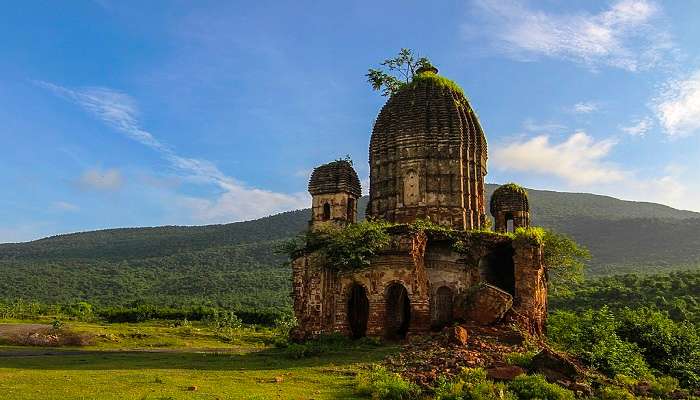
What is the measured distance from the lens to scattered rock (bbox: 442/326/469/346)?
19125 mm

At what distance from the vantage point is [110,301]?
73125 millimetres

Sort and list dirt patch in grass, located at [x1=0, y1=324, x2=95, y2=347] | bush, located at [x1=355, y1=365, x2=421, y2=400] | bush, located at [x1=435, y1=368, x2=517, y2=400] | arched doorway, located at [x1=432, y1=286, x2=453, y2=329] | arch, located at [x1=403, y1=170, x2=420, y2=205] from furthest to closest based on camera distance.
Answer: dirt patch in grass, located at [x1=0, y1=324, x2=95, y2=347] < arch, located at [x1=403, y1=170, x2=420, y2=205] < arched doorway, located at [x1=432, y1=286, x2=453, y2=329] < bush, located at [x1=355, y1=365, x2=421, y2=400] < bush, located at [x1=435, y1=368, x2=517, y2=400]

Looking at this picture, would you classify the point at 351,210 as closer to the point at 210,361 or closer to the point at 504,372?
the point at 210,361

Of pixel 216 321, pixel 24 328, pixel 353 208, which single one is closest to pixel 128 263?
pixel 216 321

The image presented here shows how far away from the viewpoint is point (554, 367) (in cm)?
1647

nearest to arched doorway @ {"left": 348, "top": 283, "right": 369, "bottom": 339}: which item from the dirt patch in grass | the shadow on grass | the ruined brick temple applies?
the ruined brick temple

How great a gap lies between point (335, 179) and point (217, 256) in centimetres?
7143

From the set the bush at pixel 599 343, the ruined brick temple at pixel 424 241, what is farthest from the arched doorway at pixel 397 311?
the bush at pixel 599 343

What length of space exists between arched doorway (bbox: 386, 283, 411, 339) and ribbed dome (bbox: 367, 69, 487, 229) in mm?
3304

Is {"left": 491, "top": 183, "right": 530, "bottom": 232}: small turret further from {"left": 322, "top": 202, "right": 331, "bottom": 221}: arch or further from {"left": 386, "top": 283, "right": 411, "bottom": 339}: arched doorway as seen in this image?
{"left": 322, "top": 202, "right": 331, "bottom": 221}: arch

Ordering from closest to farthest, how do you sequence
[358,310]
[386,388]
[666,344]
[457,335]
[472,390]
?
[472,390] → [386,388] → [457,335] → [666,344] → [358,310]

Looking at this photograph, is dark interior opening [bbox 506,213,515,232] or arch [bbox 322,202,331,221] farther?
dark interior opening [bbox 506,213,515,232]

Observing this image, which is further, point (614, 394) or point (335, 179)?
point (335, 179)

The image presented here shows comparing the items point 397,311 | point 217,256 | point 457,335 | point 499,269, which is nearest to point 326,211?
point 397,311
